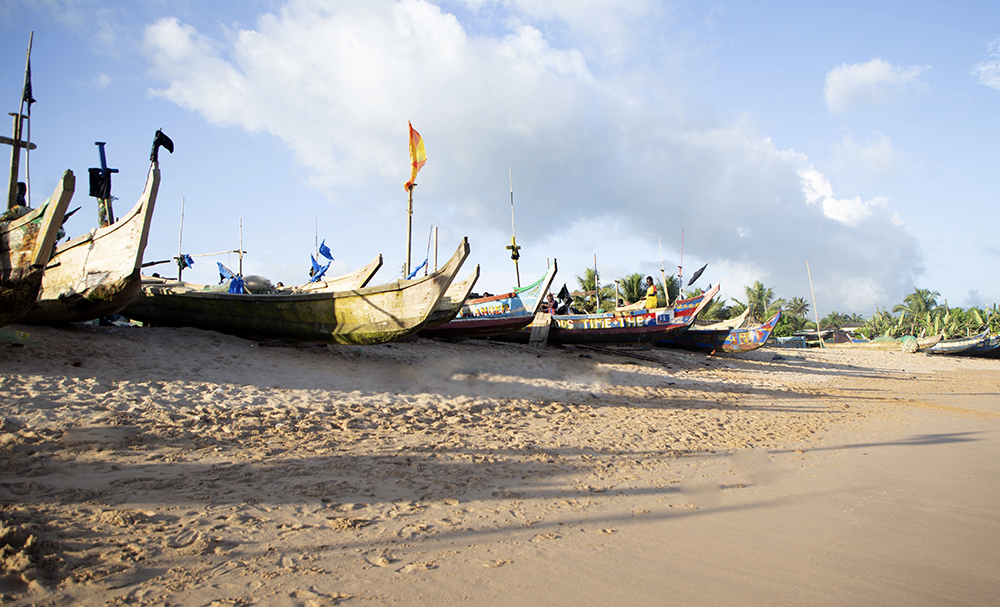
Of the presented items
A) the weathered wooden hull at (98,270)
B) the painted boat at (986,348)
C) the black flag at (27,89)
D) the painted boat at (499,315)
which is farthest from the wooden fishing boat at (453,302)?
the painted boat at (986,348)

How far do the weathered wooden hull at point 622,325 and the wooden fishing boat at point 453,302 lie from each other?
685cm

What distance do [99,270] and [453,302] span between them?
660 centimetres

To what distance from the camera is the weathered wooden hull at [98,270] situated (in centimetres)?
804

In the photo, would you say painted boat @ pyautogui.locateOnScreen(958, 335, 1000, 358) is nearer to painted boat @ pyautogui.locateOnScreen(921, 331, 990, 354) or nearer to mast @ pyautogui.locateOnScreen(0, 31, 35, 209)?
painted boat @ pyautogui.locateOnScreen(921, 331, 990, 354)

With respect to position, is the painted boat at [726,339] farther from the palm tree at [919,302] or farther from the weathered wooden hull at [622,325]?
the palm tree at [919,302]

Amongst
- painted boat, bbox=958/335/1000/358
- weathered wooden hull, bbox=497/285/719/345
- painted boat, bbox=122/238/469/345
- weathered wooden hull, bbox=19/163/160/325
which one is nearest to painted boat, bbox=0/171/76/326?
weathered wooden hull, bbox=19/163/160/325

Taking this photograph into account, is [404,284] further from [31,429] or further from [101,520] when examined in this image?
[101,520]

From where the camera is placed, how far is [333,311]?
34.9ft

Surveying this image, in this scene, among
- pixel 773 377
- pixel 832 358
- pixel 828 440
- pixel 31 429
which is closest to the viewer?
pixel 31 429

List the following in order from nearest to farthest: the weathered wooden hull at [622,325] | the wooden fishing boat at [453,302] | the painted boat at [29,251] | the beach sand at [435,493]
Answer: the beach sand at [435,493] → the painted boat at [29,251] → the wooden fishing boat at [453,302] → the weathered wooden hull at [622,325]

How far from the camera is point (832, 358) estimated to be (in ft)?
86.9

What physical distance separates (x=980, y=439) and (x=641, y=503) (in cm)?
715

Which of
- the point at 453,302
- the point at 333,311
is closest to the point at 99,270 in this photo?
the point at 333,311

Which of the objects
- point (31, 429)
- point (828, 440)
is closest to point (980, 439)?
point (828, 440)
